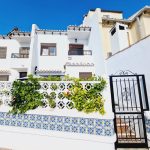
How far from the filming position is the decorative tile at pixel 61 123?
516cm

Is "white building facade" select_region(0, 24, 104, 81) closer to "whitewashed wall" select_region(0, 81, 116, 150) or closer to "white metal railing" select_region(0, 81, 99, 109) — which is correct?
"white metal railing" select_region(0, 81, 99, 109)

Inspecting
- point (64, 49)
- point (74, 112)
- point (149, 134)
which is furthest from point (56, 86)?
point (64, 49)

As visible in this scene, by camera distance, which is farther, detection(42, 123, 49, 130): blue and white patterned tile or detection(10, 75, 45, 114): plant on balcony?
detection(10, 75, 45, 114): plant on balcony

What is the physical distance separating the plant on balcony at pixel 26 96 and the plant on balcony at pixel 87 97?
1.12m

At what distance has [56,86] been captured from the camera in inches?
230

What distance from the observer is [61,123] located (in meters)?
5.45

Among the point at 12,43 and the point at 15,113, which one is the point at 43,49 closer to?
the point at 12,43

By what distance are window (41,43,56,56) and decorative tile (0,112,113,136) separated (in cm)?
1275

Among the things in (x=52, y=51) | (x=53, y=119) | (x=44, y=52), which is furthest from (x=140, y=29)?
(x=53, y=119)

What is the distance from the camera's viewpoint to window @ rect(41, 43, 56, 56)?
18141 millimetres

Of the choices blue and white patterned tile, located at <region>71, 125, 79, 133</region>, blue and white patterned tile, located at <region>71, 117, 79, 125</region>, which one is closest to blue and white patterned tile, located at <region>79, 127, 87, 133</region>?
blue and white patterned tile, located at <region>71, 125, 79, 133</region>

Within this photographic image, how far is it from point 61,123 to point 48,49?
45.9 feet

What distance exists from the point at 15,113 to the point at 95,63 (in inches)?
466

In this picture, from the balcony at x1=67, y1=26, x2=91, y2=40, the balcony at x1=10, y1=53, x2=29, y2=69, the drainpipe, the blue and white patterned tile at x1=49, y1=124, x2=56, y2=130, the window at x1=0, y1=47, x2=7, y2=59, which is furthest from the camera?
the window at x1=0, y1=47, x2=7, y2=59
